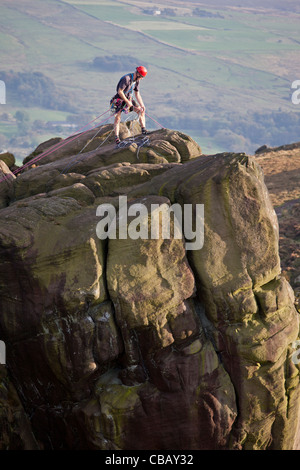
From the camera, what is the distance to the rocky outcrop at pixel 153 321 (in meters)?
18.5

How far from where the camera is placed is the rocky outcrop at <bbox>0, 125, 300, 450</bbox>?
18.5m

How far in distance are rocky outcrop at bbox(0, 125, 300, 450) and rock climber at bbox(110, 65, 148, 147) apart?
6.06m

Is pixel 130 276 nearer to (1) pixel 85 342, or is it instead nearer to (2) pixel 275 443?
(1) pixel 85 342

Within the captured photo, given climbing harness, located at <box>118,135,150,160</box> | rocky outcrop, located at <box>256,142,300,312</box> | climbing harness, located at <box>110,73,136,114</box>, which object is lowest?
rocky outcrop, located at <box>256,142,300,312</box>

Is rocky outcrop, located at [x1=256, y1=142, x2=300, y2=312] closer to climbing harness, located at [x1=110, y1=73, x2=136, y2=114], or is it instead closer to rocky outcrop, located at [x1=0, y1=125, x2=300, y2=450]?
rocky outcrop, located at [x1=0, y1=125, x2=300, y2=450]

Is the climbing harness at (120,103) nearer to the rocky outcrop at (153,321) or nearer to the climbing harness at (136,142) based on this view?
the climbing harness at (136,142)

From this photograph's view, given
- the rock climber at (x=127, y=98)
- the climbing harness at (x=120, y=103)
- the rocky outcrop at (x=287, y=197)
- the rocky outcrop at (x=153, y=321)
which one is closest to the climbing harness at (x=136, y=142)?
the rock climber at (x=127, y=98)

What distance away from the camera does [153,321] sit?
18.6 m

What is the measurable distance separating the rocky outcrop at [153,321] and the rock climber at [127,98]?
6057mm

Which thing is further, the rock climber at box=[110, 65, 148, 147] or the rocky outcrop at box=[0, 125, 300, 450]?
the rock climber at box=[110, 65, 148, 147]

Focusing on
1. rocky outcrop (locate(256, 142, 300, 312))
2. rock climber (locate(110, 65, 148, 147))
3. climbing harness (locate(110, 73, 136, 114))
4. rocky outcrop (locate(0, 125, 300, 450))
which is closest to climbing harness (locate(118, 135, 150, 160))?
rock climber (locate(110, 65, 148, 147))

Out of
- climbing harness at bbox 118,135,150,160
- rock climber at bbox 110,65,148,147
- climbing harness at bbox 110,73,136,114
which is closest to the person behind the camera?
climbing harness at bbox 118,135,150,160

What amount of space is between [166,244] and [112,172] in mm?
4270
